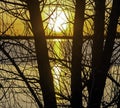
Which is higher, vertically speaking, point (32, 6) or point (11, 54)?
point (32, 6)

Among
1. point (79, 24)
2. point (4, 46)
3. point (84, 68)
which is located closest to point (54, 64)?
point (84, 68)

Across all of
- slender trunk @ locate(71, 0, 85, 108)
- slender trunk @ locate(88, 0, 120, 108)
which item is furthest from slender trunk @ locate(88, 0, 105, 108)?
slender trunk @ locate(71, 0, 85, 108)

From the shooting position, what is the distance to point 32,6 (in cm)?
476

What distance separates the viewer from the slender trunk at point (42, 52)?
4.77 metres

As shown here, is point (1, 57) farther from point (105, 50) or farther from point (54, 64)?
point (105, 50)

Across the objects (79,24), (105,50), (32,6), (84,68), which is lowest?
(84,68)

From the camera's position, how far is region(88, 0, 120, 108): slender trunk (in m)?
4.43

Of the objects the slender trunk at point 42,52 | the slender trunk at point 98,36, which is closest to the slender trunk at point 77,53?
the slender trunk at point 98,36

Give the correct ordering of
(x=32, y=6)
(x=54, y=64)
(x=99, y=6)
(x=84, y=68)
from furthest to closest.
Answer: (x=54, y=64) → (x=84, y=68) → (x=32, y=6) → (x=99, y=6)

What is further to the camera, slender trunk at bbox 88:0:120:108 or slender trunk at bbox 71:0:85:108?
slender trunk at bbox 71:0:85:108

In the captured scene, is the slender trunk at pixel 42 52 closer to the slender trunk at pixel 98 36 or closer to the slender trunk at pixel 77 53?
the slender trunk at pixel 77 53

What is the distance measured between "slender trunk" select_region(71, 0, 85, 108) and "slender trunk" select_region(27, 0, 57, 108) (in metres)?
0.34

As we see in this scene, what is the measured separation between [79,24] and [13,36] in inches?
55.0

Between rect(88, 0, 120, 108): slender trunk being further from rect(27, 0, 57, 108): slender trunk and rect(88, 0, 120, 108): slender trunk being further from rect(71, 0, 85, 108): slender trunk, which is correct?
rect(27, 0, 57, 108): slender trunk
